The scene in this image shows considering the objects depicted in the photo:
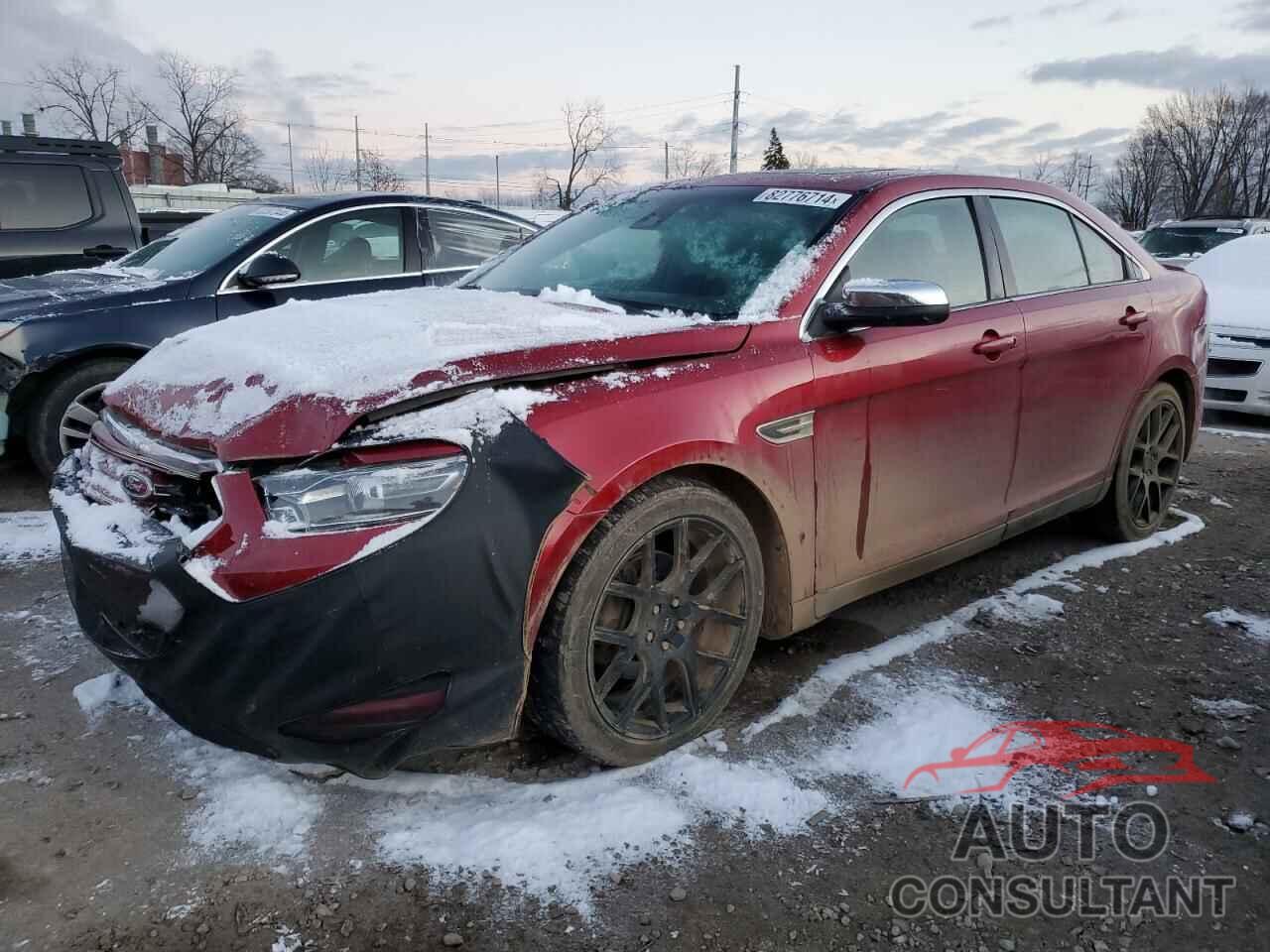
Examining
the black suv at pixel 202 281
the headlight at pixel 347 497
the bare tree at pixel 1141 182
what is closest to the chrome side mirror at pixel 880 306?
the headlight at pixel 347 497

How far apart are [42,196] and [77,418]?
3.34m

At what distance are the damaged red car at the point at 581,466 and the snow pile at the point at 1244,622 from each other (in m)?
0.85

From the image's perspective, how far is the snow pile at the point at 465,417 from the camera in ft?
6.88

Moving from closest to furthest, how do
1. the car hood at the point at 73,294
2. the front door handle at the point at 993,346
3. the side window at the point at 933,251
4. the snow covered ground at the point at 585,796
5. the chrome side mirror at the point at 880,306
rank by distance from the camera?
the snow covered ground at the point at 585,796, the chrome side mirror at the point at 880,306, the side window at the point at 933,251, the front door handle at the point at 993,346, the car hood at the point at 73,294

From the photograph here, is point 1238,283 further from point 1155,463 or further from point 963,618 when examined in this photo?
point 963,618

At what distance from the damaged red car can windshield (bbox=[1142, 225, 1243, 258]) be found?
13073mm

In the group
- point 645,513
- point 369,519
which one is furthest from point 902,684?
point 369,519

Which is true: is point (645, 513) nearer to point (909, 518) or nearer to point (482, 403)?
point (482, 403)

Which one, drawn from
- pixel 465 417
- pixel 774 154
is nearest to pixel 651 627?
pixel 465 417

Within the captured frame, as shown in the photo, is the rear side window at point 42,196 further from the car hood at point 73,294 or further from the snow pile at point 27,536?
the snow pile at point 27,536

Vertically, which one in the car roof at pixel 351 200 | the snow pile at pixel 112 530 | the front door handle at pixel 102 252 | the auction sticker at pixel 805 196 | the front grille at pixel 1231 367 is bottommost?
the front grille at pixel 1231 367

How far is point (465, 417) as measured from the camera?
7.08 feet

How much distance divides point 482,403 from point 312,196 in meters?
4.47

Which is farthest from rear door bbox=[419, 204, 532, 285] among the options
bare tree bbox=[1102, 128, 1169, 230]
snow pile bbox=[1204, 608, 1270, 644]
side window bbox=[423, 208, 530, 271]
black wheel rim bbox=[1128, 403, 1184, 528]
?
bare tree bbox=[1102, 128, 1169, 230]
